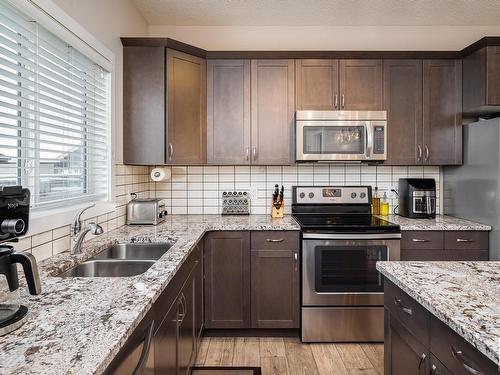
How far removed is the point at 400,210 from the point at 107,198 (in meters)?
2.48

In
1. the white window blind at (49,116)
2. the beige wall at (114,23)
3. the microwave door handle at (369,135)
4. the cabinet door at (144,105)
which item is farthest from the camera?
the microwave door handle at (369,135)

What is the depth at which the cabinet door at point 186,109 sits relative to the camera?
9.04 feet

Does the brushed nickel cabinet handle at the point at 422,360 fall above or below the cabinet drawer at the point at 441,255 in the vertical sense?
below

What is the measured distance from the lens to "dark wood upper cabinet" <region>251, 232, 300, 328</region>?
2.70 meters

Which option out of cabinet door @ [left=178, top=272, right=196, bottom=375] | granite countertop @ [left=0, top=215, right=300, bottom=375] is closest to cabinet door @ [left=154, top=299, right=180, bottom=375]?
cabinet door @ [left=178, top=272, right=196, bottom=375]

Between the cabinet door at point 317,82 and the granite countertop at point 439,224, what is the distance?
3.56ft

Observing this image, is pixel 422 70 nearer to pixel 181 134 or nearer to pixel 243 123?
pixel 243 123

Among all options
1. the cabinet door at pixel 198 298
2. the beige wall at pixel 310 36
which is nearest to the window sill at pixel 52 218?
the cabinet door at pixel 198 298

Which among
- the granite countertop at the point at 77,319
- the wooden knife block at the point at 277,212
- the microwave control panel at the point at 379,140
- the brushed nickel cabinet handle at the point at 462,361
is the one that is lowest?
the brushed nickel cabinet handle at the point at 462,361

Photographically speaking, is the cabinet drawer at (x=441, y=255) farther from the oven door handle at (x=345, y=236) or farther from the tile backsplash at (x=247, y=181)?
the tile backsplash at (x=247, y=181)

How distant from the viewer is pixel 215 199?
131 inches

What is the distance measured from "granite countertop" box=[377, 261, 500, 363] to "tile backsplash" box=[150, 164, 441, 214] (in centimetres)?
180

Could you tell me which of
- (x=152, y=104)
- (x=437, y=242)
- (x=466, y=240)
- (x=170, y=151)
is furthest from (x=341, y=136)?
(x=152, y=104)

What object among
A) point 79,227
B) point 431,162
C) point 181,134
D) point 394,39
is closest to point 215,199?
point 181,134
